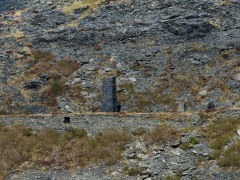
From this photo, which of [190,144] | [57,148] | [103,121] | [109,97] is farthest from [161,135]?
[109,97]

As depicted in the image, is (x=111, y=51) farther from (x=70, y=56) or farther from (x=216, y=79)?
(x=216, y=79)

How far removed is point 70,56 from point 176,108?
15.5 m

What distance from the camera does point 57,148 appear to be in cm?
1667

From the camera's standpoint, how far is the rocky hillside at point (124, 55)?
1051 inches

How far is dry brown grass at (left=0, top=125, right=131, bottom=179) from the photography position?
1522 cm

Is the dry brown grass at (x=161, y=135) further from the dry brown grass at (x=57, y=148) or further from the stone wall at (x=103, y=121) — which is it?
the dry brown grass at (x=57, y=148)

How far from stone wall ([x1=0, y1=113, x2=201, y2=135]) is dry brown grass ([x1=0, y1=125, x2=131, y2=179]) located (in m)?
0.48

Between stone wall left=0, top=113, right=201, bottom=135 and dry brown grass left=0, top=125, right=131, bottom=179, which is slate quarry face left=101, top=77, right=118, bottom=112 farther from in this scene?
dry brown grass left=0, top=125, right=131, bottom=179

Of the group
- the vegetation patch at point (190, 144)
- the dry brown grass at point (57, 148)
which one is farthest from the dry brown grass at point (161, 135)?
the dry brown grass at point (57, 148)

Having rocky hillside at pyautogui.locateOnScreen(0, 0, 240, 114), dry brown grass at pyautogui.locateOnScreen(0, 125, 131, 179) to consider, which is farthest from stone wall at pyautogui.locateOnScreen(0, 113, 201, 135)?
rocky hillside at pyautogui.locateOnScreen(0, 0, 240, 114)

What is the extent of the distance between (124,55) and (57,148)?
59.0ft

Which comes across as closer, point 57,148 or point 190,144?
point 190,144

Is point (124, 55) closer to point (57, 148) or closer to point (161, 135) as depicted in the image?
point (57, 148)

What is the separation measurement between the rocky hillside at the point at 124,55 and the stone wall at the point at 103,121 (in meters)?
6.55
